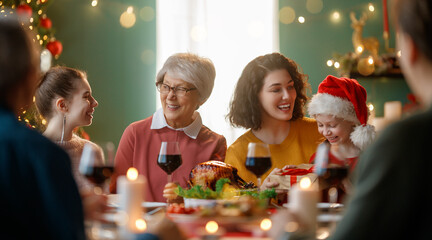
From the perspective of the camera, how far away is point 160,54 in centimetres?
467

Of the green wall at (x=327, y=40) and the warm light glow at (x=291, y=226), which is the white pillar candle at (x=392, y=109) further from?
the warm light glow at (x=291, y=226)

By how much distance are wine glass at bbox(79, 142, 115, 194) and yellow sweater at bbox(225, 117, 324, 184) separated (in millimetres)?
1210

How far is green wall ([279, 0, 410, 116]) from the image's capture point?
4926 mm

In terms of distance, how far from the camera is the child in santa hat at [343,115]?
2.39 metres

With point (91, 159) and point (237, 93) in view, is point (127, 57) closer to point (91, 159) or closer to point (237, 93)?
point (237, 93)

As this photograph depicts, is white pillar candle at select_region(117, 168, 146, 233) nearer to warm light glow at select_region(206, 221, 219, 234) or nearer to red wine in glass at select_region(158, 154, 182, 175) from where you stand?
warm light glow at select_region(206, 221, 219, 234)

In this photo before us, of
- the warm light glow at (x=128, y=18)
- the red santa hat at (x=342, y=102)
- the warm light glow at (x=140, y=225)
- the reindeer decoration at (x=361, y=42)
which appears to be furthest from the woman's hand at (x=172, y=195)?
the reindeer decoration at (x=361, y=42)

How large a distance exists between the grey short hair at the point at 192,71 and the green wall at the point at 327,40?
2.33 meters

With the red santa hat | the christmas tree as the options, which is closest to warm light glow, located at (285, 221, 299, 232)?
the red santa hat

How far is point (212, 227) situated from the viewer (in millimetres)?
1361

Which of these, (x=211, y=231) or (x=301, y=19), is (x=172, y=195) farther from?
(x=301, y=19)

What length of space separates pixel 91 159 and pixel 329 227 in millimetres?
724

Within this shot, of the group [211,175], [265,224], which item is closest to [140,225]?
[265,224]

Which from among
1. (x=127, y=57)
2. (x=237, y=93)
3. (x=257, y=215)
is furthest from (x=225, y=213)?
(x=127, y=57)
